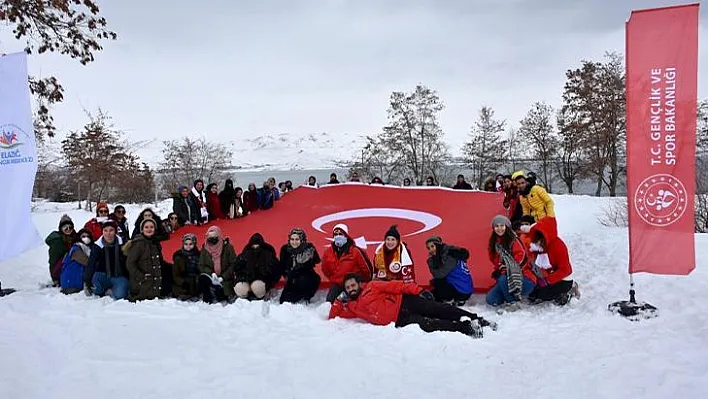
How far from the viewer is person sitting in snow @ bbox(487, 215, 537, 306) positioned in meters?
5.66

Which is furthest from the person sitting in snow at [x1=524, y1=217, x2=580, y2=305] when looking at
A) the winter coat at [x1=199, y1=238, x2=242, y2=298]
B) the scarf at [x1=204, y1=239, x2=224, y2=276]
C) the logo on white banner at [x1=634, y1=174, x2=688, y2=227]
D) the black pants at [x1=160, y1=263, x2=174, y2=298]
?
the black pants at [x1=160, y1=263, x2=174, y2=298]

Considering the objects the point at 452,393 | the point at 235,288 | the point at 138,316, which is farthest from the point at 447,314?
the point at 138,316

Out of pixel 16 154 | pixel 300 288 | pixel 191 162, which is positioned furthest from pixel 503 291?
pixel 191 162

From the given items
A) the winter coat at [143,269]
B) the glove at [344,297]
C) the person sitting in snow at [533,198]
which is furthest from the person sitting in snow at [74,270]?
the person sitting in snow at [533,198]

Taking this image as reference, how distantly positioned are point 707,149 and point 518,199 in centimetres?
1493

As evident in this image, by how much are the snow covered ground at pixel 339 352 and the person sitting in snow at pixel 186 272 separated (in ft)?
1.15

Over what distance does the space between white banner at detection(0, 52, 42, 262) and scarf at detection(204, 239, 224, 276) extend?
1.99 meters

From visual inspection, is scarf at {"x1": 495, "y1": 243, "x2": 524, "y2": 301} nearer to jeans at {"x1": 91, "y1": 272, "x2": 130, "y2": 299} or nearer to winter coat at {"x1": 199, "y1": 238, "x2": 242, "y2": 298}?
winter coat at {"x1": 199, "y1": 238, "x2": 242, "y2": 298}

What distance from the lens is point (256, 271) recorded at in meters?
6.37

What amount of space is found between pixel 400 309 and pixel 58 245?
5337 millimetres

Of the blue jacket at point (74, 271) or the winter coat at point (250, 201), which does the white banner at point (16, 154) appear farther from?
the winter coat at point (250, 201)

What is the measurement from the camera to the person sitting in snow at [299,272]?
6.23 metres

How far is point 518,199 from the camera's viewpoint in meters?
7.42

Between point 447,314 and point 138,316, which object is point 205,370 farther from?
point 447,314
